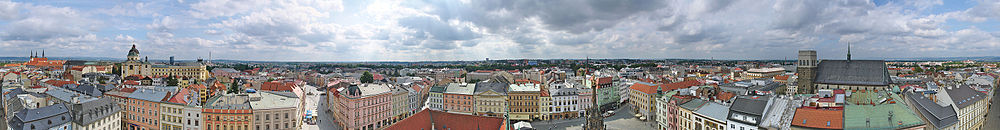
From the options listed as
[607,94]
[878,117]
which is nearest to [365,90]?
[607,94]

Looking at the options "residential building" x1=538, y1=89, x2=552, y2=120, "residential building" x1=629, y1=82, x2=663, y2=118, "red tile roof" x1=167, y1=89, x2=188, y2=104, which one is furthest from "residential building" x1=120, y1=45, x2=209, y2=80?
"residential building" x1=629, y1=82, x2=663, y2=118

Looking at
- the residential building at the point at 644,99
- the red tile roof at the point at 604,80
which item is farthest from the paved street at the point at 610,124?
the red tile roof at the point at 604,80

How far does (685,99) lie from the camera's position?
37312mm

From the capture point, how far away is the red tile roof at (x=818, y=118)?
26203mm

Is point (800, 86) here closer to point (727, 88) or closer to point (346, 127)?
point (727, 88)

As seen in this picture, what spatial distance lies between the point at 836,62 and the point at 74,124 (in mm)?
70466

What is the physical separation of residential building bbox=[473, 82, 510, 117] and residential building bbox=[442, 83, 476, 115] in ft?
2.49

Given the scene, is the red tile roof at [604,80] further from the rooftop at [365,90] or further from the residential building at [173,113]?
the residential building at [173,113]

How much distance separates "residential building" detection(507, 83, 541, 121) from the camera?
45906mm

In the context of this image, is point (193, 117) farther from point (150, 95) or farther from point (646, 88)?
point (646, 88)

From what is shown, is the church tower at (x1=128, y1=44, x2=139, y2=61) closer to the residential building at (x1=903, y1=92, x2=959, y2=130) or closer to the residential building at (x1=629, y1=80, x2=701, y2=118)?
the residential building at (x1=629, y1=80, x2=701, y2=118)

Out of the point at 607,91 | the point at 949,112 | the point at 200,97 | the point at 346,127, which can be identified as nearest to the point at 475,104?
the point at 346,127

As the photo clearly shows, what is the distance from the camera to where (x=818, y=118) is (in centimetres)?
2678

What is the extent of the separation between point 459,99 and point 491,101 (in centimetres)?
335
